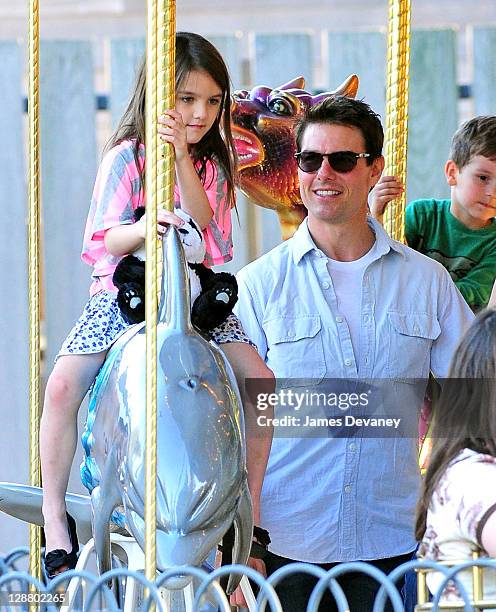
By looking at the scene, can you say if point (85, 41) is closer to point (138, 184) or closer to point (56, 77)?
point (56, 77)

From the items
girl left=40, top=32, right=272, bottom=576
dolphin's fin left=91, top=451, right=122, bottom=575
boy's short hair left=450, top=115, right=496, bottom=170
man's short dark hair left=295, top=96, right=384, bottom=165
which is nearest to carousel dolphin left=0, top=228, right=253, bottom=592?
dolphin's fin left=91, top=451, right=122, bottom=575

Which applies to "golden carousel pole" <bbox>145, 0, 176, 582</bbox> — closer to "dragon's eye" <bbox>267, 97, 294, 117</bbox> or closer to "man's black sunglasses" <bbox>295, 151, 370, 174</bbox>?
"man's black sunglasses" <bbox>295, 151, 370, 174</bbox>

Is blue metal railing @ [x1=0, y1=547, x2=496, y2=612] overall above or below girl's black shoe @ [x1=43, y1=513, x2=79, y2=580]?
above

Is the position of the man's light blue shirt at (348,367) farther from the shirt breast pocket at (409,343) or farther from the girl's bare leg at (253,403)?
the girl's bare leg at (253,403)

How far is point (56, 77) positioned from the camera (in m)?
3.88

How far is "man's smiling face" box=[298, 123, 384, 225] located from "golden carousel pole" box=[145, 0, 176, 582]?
56cm


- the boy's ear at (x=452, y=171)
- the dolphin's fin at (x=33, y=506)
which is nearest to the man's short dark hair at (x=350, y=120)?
the boy's ear at (x=452, y=171)

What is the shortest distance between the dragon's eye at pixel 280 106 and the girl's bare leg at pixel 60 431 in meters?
0.82

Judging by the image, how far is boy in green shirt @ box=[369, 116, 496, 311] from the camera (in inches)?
99.0

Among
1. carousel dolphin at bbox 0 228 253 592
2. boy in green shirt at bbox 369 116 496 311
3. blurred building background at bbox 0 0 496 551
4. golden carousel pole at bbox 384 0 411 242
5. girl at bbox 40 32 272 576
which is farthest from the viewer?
blurred building background at bbox 0 0 496 551

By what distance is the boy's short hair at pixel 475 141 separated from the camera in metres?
2.55

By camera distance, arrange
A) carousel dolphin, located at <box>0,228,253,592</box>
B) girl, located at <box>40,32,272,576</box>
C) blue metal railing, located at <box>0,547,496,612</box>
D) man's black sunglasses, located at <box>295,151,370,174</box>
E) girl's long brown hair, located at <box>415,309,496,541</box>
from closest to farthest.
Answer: blue metal railing, located at <box>0,547,496,612</box>, carousel dolphin, located at <box>0,228,253,592</box>, girl's long brown hair, located at <box>415,309,496,541</box>, girl, located at <box>40,32,272,576</box>, man's black sunglasses, located at <box>295,151,370,174</box>

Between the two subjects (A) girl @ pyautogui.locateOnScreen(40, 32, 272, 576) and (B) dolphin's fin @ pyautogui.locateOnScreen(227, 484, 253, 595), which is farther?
(A) girl @ pyautogui.locateOnScreen(40, 32, 272, 576)

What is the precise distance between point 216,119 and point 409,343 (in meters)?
0.51
